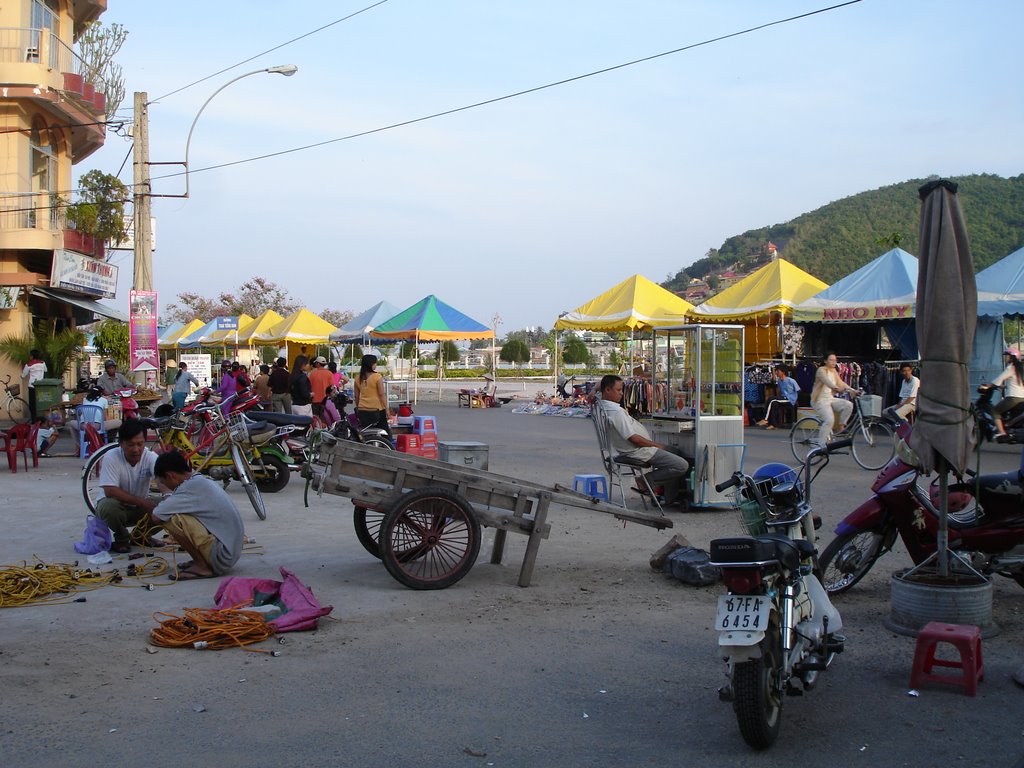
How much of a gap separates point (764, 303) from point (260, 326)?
23.7 meters

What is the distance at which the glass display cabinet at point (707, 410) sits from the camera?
10.3m

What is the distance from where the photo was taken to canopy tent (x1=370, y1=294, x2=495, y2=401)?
2833 centimetres

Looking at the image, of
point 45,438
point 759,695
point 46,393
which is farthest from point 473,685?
point 46,393

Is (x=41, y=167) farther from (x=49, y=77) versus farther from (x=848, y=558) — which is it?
(x=848, y=558)

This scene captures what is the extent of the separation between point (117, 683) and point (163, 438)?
6.29 meters

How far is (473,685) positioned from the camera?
5.14m

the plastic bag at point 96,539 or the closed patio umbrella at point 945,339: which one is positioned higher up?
the closed patio umbrella at point 945,339

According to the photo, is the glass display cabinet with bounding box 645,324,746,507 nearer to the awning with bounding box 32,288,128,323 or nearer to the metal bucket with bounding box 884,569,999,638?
the metal bucket with bounding box 884,569,999,638

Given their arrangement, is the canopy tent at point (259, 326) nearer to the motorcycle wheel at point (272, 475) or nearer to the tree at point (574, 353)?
the tree at point (574, 353)

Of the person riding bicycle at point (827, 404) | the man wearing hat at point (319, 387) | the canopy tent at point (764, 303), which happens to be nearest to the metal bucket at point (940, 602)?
the person riding bicycle at point (827, 404)

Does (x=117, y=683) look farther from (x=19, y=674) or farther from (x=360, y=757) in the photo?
(x=360, y=757)

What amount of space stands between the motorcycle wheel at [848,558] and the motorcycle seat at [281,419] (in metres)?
6.83

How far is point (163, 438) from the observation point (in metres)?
11.0

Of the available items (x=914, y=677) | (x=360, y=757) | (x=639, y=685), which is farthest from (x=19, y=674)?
(x=914, y=677)
